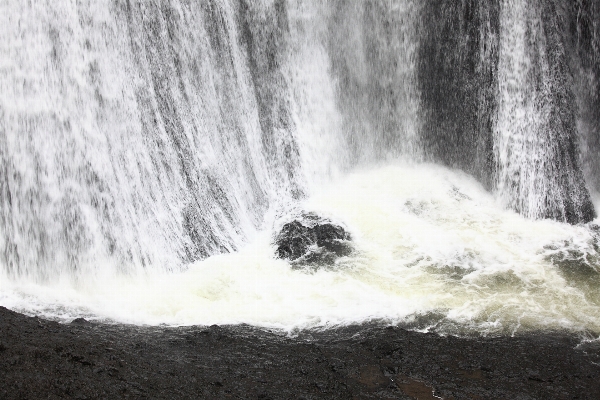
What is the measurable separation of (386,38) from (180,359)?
7922 mm

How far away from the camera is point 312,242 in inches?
404

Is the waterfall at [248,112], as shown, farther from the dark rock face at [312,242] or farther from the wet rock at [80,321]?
the wet rock at [80,321]

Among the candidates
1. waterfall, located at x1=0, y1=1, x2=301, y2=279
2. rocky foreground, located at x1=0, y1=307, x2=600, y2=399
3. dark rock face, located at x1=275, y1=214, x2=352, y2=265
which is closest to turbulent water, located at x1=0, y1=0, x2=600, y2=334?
waterfall, located at x1=0, y1=1, x2=301, y2=279

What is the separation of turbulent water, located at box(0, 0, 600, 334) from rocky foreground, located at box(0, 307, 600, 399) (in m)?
0.50

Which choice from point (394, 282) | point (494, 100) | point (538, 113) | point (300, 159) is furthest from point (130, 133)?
point (538, 113)

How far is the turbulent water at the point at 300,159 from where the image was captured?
859cm

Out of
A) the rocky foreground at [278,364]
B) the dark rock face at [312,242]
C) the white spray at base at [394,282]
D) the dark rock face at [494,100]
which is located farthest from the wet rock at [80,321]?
the dark rock face at [494,100]

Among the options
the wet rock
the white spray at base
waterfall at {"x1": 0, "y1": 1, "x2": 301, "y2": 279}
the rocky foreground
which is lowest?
the rocky foreground

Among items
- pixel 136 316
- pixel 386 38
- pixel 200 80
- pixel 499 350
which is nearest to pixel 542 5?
pixel 386 38

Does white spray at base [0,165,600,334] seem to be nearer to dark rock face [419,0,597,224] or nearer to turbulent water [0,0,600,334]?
turbulent water [0,0,600,334]

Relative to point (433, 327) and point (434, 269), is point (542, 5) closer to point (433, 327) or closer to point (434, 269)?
point (434, 269)

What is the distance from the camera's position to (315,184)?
39.4 ft

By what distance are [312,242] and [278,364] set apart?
3457 millimetres

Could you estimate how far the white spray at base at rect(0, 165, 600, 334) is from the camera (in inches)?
322
